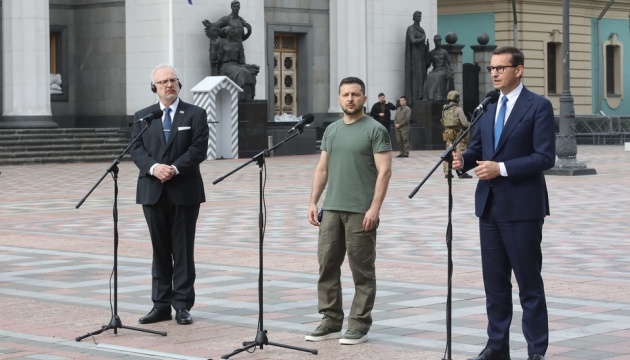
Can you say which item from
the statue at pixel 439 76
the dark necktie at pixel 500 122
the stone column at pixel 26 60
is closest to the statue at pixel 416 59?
the statue at pixel 439 76

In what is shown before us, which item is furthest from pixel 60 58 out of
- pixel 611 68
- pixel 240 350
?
pixel 240 350

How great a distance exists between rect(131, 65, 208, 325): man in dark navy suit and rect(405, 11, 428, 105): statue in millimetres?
33546

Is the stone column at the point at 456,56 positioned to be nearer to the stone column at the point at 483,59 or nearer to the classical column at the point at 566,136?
the stone column at the point at 483,59

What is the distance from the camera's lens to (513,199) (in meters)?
7.91

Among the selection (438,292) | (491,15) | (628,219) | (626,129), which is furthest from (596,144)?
(438,292)

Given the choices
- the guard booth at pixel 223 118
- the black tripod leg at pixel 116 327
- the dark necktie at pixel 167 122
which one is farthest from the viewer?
the guard booth at pixel 223 118

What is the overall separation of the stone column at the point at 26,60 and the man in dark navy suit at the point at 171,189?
27040 mm

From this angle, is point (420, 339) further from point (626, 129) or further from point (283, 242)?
point (626, 129)

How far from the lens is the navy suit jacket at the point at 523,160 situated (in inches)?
309

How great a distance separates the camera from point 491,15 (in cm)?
5406

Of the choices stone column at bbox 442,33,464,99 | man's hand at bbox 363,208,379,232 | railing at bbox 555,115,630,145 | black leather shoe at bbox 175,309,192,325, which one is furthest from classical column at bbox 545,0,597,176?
railing at bbox 555,115,630,145

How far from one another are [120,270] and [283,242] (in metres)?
3.04

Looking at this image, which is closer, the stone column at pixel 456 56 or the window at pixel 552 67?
the stone column at pixel 456 56

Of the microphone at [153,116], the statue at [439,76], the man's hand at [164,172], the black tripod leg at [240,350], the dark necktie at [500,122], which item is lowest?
the black tripod leg at [240,350]
